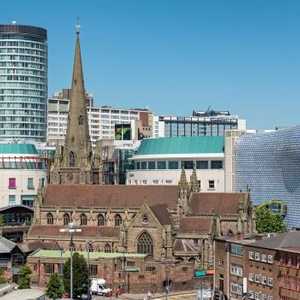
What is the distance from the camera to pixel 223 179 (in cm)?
17725

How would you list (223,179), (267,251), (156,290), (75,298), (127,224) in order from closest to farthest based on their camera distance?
(267,251), (75,298), (156,290), (127,224), (223,179)

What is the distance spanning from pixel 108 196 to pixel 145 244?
14710 mm

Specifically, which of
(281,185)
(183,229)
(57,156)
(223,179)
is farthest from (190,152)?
(183,229)

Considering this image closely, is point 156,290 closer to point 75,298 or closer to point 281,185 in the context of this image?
point 75,298

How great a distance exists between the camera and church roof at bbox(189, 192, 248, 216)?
128 m

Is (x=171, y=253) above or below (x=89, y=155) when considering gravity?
below

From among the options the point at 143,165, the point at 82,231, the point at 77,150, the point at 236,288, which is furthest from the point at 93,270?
the point at 143,165

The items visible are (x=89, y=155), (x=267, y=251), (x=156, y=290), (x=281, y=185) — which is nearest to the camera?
(x=267, y=251)

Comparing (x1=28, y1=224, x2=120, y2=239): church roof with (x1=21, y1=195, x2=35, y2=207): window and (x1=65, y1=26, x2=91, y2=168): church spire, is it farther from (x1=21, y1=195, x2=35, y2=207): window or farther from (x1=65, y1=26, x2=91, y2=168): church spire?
(x1=21, y1=195, x2=35, y2=207): window

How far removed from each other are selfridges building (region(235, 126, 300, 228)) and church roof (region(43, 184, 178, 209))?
110 feet

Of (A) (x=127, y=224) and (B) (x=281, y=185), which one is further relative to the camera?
(B) (x=281, y=185)

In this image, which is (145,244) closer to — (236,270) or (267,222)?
(236,270)

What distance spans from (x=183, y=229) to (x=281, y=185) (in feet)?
136

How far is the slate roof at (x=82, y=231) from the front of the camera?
131m
